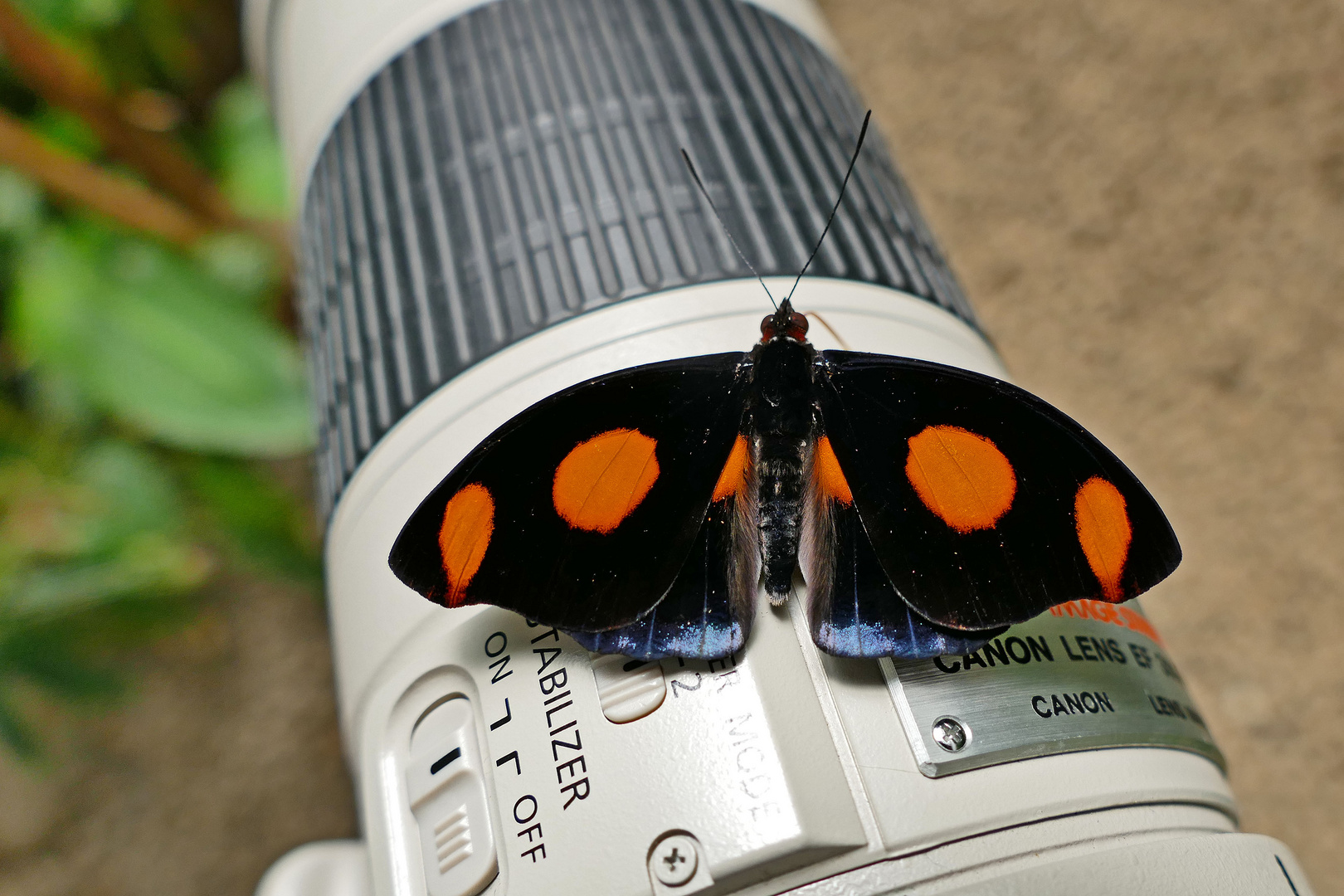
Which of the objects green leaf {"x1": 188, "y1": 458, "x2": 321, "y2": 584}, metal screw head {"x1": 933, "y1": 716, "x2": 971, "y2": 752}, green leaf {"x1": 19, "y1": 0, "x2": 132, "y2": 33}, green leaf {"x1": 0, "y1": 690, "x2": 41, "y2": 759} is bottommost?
metal screw head {"x1": 933, "y1": 716, "x2": 971, "y2": 752}

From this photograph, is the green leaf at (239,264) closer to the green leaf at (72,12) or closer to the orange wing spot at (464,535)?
the green leaf at (72,12)

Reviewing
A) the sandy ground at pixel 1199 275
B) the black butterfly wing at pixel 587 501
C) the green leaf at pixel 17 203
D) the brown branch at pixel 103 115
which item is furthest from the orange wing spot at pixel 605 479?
the green leaf at pixel 17 203

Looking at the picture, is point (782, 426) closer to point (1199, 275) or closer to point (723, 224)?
point (723, 224)

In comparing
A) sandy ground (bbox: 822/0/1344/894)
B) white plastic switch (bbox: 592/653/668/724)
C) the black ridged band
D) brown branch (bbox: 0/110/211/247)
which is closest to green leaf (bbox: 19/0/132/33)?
brown branch (bbox: 0/110/211/247)

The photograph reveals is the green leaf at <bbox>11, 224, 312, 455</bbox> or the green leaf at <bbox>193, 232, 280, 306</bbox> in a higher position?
the green leaf at <bbox>193, 232, 280, 306</bbox>

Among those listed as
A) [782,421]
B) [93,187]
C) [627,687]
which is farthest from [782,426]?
[93,187]

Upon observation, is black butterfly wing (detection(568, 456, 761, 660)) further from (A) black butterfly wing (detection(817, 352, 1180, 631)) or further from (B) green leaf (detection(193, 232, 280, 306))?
(B) green leaf (detection(193, 232, 280, 306))
